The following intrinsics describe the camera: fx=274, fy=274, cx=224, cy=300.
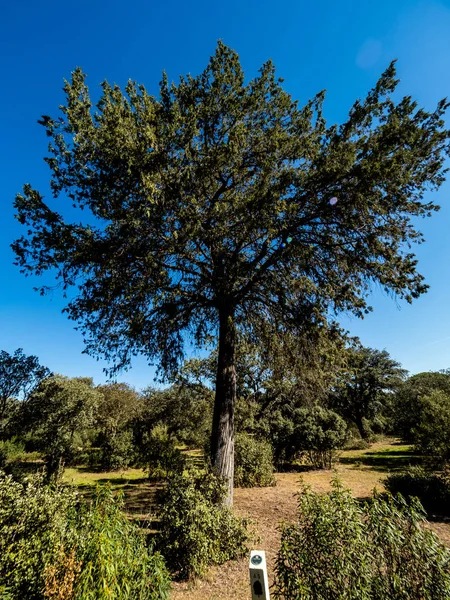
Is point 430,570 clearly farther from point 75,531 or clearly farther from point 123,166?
point 123,166

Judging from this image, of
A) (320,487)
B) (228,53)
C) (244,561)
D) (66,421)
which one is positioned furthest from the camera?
(66,421)

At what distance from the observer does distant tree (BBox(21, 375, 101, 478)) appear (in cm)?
1736

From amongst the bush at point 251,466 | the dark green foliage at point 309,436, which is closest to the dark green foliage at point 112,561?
the bush at point 251,466

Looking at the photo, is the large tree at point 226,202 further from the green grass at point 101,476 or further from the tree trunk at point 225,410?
the green grass at point 101,476

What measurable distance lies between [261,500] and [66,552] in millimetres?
9967

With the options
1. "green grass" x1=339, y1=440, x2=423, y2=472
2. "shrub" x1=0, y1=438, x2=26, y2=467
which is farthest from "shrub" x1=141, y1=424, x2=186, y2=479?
"green grass" x1=339, y1=440, x2=423, y2=472

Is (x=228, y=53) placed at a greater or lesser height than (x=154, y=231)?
greater

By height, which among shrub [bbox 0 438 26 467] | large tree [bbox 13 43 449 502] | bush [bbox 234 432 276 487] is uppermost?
large tree [bbox 13 43 449 502]

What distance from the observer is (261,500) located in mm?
11312

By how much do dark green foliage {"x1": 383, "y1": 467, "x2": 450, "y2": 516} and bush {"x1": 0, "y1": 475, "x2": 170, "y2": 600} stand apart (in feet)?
32.5

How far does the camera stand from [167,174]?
7434 millimetres

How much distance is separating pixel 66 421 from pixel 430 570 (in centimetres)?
1982

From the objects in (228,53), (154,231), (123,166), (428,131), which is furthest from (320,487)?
(228,53)

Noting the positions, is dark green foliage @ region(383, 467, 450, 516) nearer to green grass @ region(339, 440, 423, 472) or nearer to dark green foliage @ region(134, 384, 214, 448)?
green grass @ region(339, 440, 423, 472)
